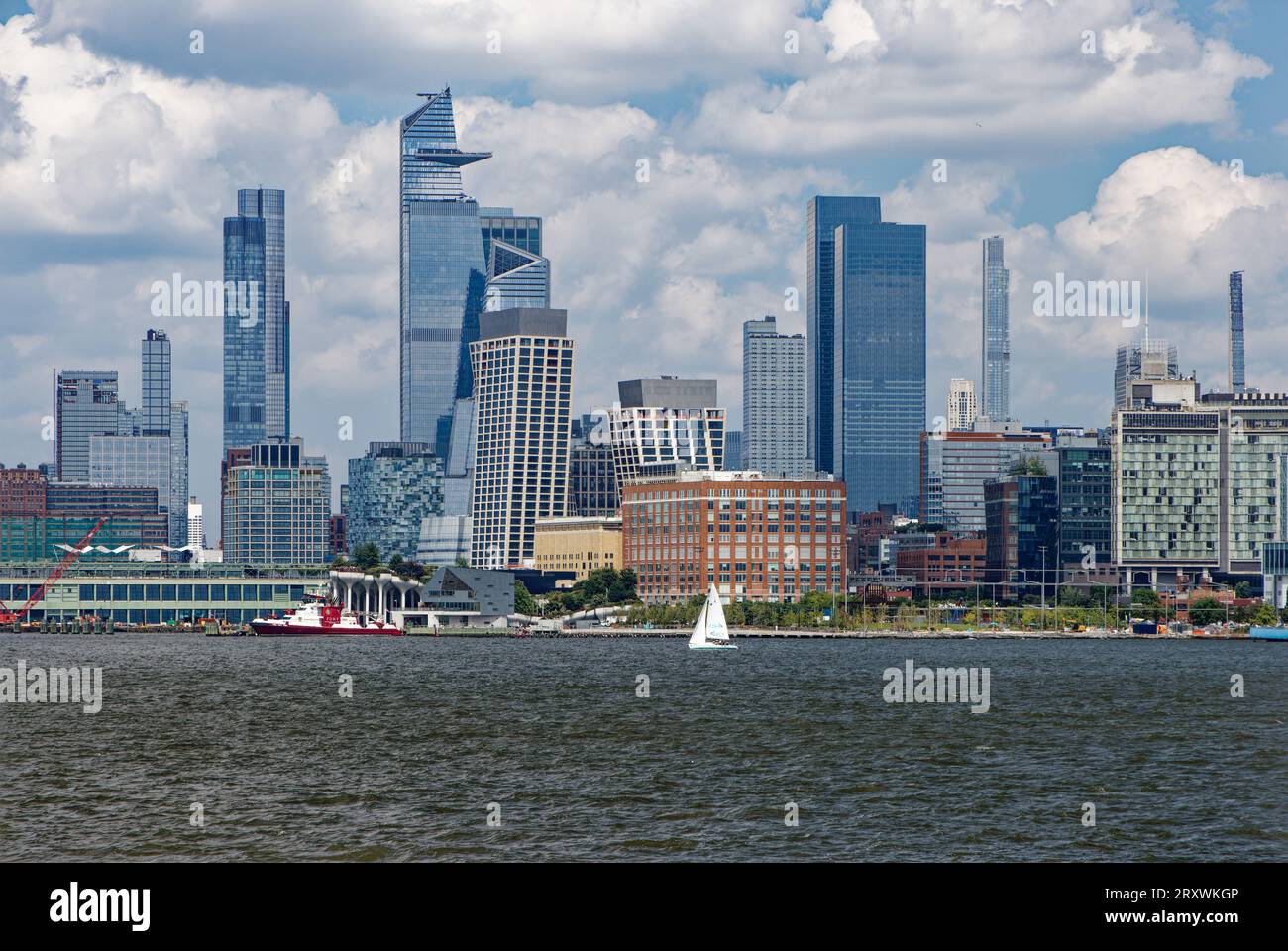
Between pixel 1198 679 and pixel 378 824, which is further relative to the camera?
pixel 1198 679

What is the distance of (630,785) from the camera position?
62.7m

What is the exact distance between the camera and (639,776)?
2598 inches

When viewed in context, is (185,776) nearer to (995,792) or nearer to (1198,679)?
(995,792)

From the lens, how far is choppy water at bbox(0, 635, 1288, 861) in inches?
1943

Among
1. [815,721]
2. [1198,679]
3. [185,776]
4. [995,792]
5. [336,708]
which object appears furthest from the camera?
[1198,679]

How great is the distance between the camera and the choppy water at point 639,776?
49.3 m
